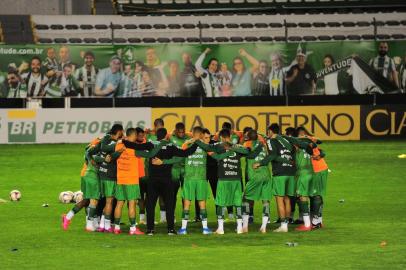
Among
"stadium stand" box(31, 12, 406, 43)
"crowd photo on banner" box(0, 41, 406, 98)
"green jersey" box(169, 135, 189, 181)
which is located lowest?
"green jersey" box(169, 135, 189, 181)

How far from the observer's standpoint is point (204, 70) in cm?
4066

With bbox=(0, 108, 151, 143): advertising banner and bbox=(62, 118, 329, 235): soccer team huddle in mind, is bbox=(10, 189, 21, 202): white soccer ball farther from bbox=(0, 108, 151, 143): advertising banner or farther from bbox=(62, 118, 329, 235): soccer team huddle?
bbox=(0, 108, 151, 143): advertising banner

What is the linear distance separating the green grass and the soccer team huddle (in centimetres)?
41

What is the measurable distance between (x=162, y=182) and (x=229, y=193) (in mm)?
1221

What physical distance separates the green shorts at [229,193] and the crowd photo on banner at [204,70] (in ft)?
73.8

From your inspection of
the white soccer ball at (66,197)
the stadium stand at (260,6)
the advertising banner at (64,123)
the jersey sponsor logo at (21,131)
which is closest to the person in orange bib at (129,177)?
the white soccer ball at (66,197)

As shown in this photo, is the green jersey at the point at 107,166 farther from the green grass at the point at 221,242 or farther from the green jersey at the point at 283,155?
the green jersey at the point at 283,155

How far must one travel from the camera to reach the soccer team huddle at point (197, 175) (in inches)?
700

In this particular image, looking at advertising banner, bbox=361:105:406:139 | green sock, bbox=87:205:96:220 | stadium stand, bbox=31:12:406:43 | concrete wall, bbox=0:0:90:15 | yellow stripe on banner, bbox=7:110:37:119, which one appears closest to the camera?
green sock, bbox=87:205:96:220

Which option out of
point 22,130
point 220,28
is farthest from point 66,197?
point 220,28

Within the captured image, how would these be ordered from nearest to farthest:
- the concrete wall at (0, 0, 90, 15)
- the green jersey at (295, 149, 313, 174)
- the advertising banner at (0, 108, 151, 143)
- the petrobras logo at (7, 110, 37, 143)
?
the green jersey at (295, 149, 313, 174) → the advertising banner at (0, 108, 151, 143) → the petrobras logo at (7, 110, 37, 143) → the concrete wall at (0, 0, 90, 15)

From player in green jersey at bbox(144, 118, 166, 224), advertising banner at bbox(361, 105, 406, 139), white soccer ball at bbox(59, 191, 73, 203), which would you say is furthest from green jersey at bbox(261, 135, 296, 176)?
advertising banner at bbox(361, 105, 406, 139)

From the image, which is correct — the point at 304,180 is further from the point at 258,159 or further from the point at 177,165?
the point at 177,165

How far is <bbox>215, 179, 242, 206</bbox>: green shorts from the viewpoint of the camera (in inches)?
700
